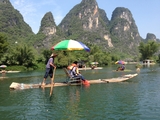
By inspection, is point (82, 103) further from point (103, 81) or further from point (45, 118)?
point (103, 81)

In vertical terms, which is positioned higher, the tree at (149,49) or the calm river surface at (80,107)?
the tree at (149,49)

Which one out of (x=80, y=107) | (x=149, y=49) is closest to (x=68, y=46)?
(x=80, y=107)

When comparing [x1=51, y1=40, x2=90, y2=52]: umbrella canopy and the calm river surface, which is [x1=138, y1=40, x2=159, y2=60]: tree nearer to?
[x1=51, y1=40, x2=90, y2=52]: umbrella canopy

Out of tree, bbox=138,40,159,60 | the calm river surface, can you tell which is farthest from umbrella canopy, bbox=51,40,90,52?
tree, bbox=138,40,159,60

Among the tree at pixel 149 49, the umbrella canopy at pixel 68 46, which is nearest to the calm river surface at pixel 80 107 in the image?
the umbrella canopy at pixel 68 46

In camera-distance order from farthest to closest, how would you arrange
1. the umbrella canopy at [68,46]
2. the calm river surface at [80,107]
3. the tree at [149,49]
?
1. the tree at [149,49]
2. the umbrella canopy at [68,46]
3. the calm river surface at [80,107]

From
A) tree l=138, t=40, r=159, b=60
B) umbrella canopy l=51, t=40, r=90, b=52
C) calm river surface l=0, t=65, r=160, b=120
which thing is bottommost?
calm river surface l=0, t=65, r=160, b=120

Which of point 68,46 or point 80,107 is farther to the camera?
point 68,46

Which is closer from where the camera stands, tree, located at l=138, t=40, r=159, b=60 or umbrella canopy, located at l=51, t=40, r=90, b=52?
umbrella canopy, located at l=51, t=40, r=90, b=52

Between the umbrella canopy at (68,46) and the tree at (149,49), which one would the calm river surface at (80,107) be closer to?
the umbrella canopy at (68,46)

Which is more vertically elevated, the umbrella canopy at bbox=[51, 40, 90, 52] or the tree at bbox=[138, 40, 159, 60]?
the tree at bbox=[138, 40, 159, 60]

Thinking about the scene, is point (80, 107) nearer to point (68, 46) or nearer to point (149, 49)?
point (68, 46)

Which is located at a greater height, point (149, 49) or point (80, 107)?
point (149, 49)

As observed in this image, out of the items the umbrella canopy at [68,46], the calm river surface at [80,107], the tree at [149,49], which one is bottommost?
the calm river surface at [80,107]
